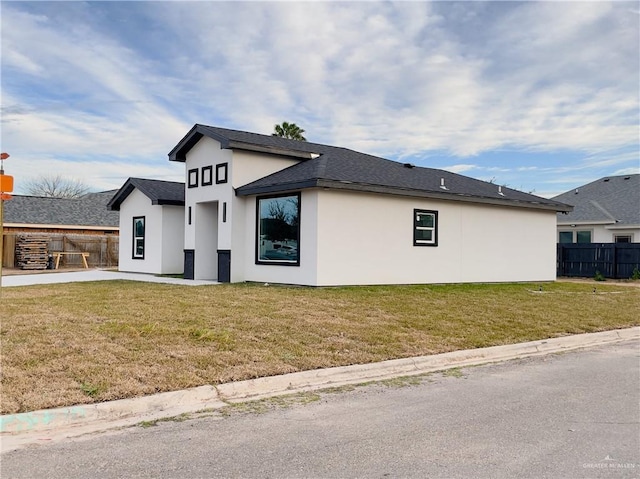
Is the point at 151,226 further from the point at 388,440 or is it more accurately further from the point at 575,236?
the point at 575,236

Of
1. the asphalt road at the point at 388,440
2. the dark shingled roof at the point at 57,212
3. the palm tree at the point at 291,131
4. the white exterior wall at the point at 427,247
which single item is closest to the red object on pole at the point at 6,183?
the asphalt road at the point at 388,440

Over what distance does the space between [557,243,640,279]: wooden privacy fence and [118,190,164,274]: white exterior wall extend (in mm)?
18650

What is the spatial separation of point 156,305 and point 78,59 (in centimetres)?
834

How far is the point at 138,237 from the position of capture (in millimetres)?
23812

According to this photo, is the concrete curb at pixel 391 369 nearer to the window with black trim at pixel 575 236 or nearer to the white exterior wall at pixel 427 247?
the white exterior wall at pixel 427 247

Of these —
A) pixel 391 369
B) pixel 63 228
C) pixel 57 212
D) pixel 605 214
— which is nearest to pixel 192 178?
pixel 391 369

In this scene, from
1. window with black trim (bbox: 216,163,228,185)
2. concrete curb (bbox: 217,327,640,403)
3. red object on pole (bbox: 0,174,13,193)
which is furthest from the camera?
window with black trim (bbox: 216,163,228,185)

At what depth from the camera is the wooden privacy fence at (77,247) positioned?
1201 inches

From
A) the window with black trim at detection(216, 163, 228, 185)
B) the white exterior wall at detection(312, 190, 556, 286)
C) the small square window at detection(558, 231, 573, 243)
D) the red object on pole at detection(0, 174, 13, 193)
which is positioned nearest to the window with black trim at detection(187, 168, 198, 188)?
the window with black trim at detection(216, 163, 228, 185)

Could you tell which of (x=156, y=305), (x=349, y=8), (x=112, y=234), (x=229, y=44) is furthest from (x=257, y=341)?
(x=112, y=234)

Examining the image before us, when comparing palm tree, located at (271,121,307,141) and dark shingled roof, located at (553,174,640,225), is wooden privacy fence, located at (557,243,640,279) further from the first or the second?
palm tree, located at (271,121,307,141)

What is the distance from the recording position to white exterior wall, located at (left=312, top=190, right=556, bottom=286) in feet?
53.8

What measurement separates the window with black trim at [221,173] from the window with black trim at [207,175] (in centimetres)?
39

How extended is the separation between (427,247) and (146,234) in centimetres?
1139
